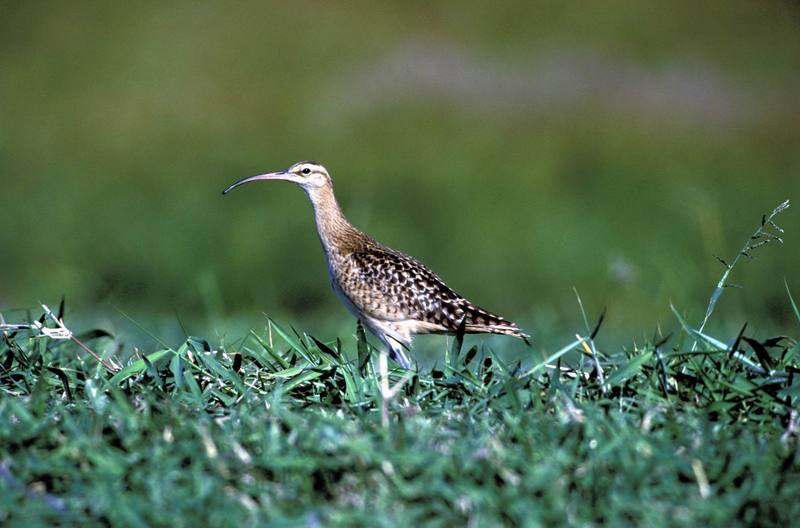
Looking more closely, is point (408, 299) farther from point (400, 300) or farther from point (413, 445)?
point (413, 445)

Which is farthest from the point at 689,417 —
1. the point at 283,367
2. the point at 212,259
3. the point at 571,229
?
the point at 571,229

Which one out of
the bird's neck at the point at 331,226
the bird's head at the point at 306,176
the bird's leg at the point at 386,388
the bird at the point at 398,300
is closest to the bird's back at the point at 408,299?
the bird at the point at 398,300

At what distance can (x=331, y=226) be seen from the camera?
24.9 ft

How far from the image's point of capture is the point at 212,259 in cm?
1296

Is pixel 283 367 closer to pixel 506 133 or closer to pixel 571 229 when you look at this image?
pixel 571 229

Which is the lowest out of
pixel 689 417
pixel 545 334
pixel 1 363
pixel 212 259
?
pixel 212 259

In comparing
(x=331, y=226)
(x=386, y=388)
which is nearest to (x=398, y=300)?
(x=331, y=226)

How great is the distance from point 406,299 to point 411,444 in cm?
336

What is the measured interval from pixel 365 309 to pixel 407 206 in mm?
7818

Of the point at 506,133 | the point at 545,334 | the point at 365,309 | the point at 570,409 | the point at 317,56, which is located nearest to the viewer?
the point at 570,409

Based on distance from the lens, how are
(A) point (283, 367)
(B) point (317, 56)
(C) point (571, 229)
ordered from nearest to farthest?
Result: (A) point (283, 367), (C) point (571, 229), (B) point (317, 56)

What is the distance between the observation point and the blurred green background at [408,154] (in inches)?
492

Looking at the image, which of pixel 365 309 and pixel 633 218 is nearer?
pixel 365 309

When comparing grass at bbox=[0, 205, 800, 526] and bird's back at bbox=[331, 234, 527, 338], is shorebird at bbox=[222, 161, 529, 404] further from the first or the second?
grass at bbox=[0, 205, 800, 526]
